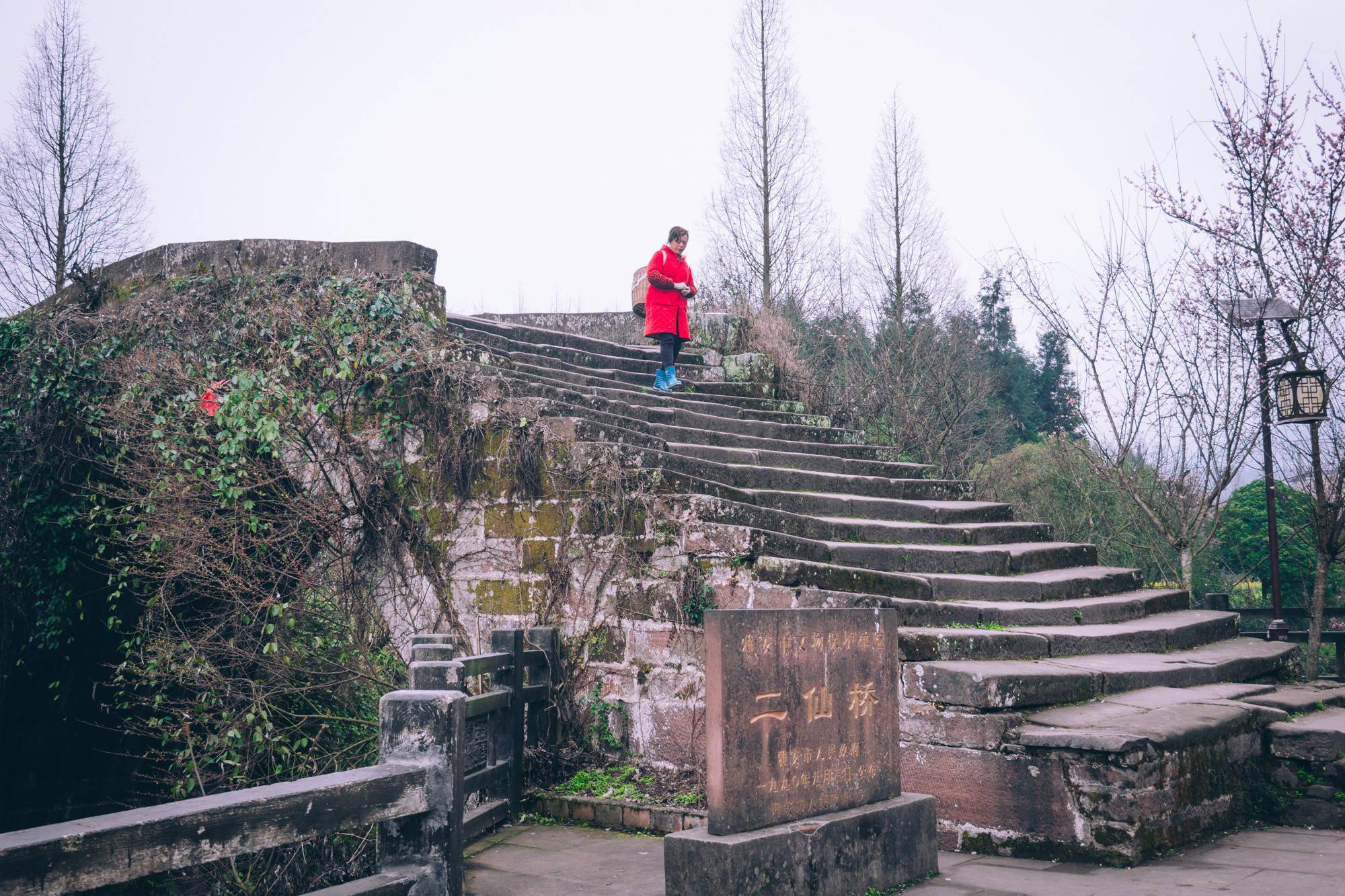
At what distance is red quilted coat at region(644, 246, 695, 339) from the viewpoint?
368 inches

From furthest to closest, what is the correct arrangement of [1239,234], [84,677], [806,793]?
[1239,234], [84,677], [806,793]

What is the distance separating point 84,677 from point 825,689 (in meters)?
7.66

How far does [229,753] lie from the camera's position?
734 centimetres

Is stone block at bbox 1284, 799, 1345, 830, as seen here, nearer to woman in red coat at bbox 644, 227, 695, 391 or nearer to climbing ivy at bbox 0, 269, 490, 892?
climbing ivy at bbox 0, 269, 490, 892

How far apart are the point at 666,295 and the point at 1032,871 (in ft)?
20.2

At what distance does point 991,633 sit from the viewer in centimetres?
589

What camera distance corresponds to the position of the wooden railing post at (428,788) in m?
3.72

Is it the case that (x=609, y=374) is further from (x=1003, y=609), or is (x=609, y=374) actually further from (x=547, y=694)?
(x=1003, y=609)

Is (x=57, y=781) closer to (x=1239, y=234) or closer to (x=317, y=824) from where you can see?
(x=317, y=824)

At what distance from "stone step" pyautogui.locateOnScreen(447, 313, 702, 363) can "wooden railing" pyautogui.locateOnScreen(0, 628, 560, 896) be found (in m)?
4.92

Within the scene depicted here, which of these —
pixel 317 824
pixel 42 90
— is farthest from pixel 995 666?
pixel 42 90

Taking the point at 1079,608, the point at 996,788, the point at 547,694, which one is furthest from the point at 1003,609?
the point at 547,694

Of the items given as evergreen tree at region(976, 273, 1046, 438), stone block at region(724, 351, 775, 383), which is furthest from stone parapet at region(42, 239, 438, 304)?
evergreen tree at region(976, 273, 1046, 438)

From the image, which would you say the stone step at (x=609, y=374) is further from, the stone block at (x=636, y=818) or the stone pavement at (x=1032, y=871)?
the stone pavement at (x=1032, y=871)
